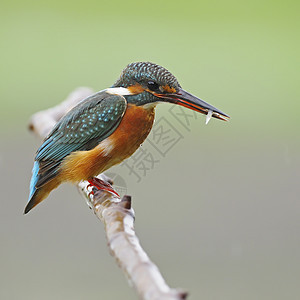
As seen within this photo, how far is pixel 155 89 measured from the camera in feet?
5.12

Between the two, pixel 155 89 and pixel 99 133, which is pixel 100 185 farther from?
pixel 155 89

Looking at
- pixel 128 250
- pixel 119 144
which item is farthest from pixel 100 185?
Answer: pixel 128 250

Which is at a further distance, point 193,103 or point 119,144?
point 119,144

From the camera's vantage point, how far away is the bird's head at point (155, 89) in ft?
4.94

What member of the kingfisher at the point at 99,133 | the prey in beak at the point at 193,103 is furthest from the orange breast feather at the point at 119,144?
the prey in beak at the point at 193,103

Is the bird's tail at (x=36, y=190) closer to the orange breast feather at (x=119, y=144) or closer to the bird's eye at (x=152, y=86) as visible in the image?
the orange breast feather at (x=119, y=144)

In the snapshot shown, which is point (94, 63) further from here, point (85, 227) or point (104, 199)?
point (104, 199)

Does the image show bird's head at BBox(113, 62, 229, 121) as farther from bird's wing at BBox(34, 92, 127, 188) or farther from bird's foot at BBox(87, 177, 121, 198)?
bird's foot at BBox(87, 177, 121, 198)

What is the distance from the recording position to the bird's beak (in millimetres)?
1499

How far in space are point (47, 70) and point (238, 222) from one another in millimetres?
2446

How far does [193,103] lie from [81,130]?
14.3 inches

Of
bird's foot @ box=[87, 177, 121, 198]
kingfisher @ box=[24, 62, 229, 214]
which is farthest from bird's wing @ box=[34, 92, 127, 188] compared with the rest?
bird's foot @ box=[87, 177, 121, 198]

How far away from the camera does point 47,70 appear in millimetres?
4809

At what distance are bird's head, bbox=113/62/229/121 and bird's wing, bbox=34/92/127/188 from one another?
0.15 ft
